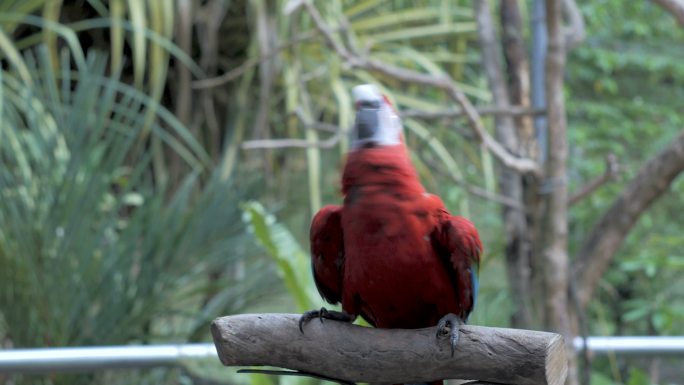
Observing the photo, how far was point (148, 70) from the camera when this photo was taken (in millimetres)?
Answer: 2615

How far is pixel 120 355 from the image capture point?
3.81ft

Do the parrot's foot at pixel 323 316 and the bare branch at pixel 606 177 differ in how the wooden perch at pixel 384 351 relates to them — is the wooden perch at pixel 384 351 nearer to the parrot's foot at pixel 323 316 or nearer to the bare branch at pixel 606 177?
the parrot's foot at pixel 323 316

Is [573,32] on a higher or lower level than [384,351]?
higher

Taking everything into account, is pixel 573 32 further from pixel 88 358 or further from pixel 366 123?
pixel 88 358

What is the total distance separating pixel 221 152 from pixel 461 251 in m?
1.78

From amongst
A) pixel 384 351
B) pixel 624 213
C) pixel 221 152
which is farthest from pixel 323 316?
pixel 221 152

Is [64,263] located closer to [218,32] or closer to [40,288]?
[40,288]

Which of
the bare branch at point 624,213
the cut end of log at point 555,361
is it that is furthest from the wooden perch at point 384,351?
the bare branch at point 624,213

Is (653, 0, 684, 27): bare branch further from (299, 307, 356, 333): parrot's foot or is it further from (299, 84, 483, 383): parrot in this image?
(299, 307, 356, 333): parrot's foot

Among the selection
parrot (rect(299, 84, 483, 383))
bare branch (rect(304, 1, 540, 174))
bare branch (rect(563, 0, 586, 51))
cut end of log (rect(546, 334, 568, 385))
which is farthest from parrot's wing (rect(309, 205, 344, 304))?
bare branch (rect(563, 0, 586, 51))

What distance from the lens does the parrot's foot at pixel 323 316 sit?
82 cm

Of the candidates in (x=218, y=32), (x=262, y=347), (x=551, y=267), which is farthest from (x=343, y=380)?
(x=218, y=32)

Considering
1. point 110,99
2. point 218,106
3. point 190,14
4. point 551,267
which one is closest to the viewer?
point 551,267

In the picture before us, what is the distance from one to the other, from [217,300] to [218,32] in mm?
971
